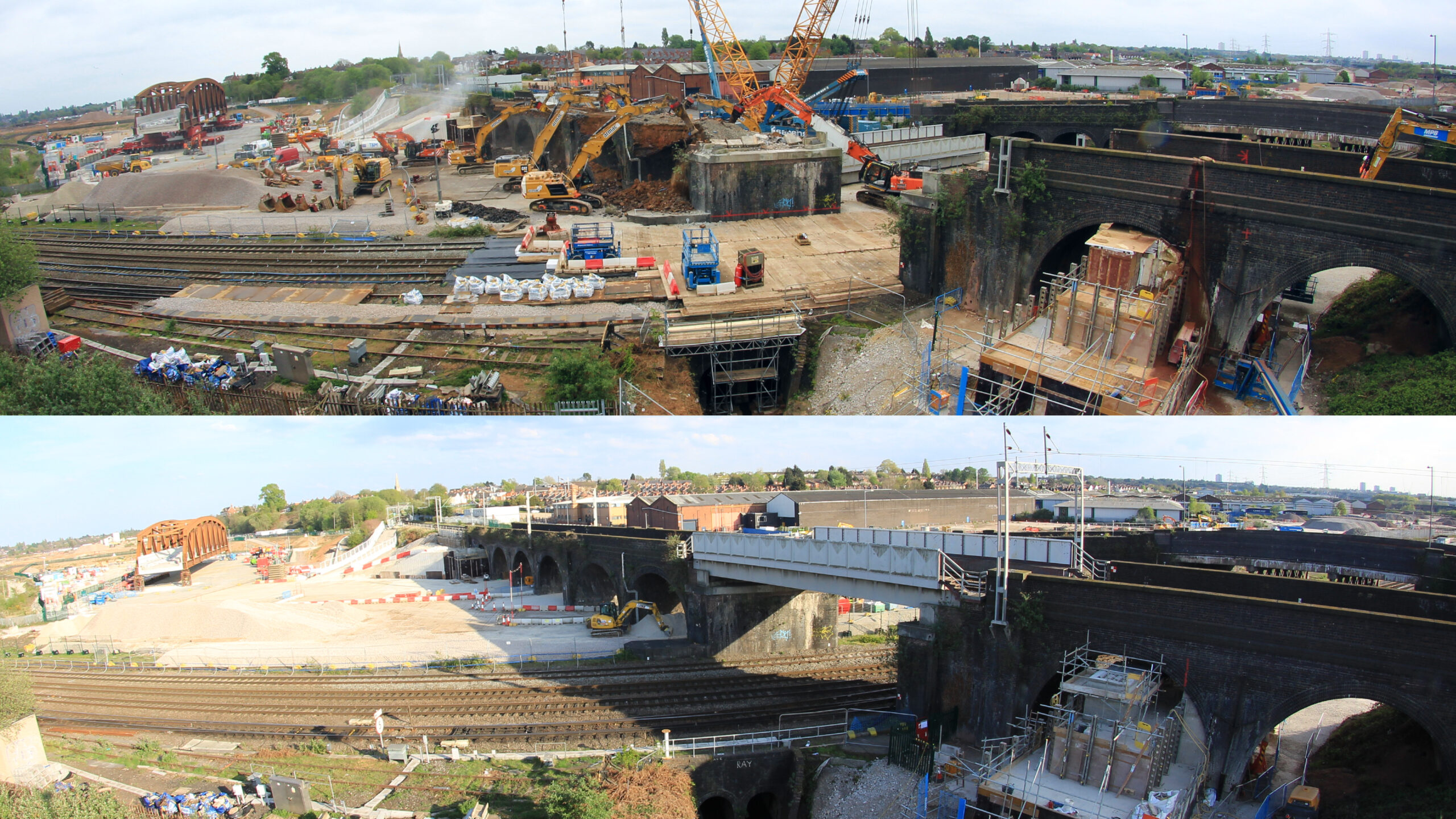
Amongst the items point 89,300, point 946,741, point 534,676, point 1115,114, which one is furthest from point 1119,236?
point 1115,114

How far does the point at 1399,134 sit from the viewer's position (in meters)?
22.9

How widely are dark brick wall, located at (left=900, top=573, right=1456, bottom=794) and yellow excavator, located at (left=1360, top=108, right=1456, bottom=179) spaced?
1392 cm

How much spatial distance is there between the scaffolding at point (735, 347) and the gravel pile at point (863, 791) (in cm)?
1033

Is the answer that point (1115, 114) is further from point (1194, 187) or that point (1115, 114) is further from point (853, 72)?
point (1194, 187)

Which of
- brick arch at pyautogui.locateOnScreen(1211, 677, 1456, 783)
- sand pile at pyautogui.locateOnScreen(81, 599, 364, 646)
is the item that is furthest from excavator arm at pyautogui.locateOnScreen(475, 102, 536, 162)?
brick arch at pyautogui.locateOnScreen(1211, 677, 1456, 783)

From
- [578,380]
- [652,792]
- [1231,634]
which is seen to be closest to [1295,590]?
[1231,634]

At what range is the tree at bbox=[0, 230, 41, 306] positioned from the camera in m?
22.5

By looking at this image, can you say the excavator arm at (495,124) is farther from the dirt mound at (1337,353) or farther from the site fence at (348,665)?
the dirt mound at (1337,353)

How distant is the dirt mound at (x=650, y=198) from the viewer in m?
34.2

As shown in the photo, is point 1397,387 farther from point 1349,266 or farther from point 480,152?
point 480,152

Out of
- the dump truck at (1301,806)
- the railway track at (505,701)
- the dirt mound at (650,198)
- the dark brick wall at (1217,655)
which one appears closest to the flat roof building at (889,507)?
the railway track at (505,701)

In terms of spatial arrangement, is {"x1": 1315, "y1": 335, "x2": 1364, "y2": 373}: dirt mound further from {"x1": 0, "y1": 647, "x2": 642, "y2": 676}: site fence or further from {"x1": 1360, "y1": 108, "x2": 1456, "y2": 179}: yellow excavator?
{"x1": 0, "y1": 647, "x2": 642, "y2": 676}: site fence

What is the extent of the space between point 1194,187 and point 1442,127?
34.3 feet

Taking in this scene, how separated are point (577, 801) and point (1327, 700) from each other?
11.5 m
